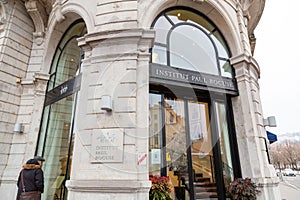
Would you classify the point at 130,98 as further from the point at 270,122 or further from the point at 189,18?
the point at 270,122

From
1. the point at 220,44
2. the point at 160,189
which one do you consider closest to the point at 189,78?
the point at 220,44

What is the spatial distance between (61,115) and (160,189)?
4.69 m

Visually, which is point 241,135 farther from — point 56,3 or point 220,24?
point 56,3

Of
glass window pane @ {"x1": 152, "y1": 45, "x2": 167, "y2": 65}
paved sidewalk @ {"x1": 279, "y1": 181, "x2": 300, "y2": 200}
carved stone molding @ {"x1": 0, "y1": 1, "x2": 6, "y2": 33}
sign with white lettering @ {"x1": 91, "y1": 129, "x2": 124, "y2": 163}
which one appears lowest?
paved sidewalk @ {"x1": 279, "y1": 181, "x2": 300, "y2": 200}

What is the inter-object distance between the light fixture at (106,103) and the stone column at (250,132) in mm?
4442

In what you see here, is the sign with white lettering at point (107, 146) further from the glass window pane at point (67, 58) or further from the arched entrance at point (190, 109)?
the glass window pane at point (67, 58)

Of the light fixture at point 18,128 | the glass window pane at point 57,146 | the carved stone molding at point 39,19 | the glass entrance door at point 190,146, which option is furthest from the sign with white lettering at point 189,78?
the carved stone molding at point 39,19

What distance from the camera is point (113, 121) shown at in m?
5.00

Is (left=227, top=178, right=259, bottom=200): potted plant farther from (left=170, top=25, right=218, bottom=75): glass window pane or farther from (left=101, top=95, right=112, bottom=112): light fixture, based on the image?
(left=101, top=95, right=112, bottom=112): light fixture

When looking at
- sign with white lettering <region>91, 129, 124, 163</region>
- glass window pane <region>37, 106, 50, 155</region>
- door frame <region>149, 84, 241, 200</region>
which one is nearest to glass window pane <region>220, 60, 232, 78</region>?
door frame <region>149, 84, 241, 200</region>

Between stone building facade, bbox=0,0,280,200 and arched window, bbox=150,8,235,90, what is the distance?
0.14 ft

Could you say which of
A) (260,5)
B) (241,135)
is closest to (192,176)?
(241,135)

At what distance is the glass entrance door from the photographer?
575 centimetres

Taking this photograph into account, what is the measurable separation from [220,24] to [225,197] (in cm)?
610
